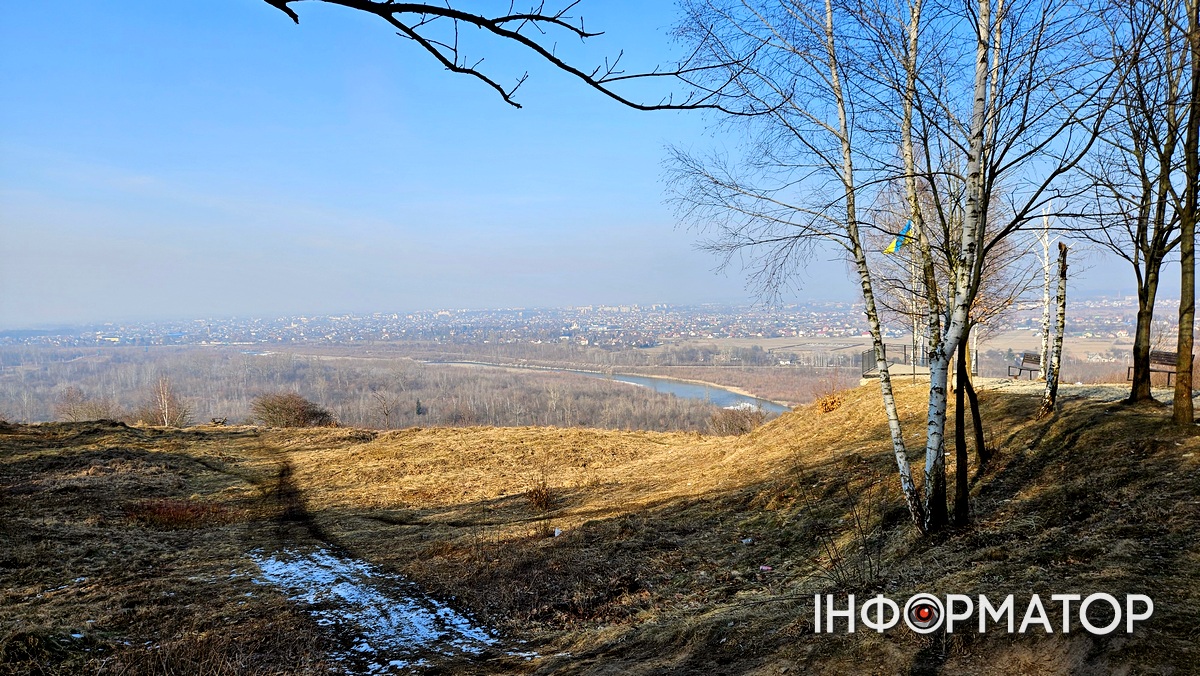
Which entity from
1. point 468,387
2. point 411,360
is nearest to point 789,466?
point 468,387

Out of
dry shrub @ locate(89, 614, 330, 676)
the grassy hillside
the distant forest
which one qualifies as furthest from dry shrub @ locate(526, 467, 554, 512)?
the distant forest

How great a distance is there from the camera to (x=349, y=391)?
87938mm

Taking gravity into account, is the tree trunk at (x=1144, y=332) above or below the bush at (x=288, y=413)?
above

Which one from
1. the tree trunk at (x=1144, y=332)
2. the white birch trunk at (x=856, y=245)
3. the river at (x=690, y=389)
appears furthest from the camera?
the river at (x=690, y=389)

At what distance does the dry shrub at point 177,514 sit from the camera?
10477 millimetres

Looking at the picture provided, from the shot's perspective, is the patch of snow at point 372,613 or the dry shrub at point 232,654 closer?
the dry shrub at point 232,654

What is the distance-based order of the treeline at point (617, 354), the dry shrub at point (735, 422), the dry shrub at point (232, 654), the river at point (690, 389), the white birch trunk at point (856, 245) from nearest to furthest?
1. the dry shrub at point (232, 654)
2. the white birch trunk at point (856, 245)
3. the dry shrub at point (735, 422)
4. the river at point (690, 389)
5. the treeline at point (617, 354)

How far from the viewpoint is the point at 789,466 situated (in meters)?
11.2

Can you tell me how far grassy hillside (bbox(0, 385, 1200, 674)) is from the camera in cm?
388

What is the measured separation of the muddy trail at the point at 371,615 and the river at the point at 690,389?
44.7 m

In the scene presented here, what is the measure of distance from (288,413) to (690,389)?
57864 millimetres

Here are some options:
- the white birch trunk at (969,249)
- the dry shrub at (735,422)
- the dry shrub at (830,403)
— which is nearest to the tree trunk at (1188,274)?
the white birch trunk at (969,249)

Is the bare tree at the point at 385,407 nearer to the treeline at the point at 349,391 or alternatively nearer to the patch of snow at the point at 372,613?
the treeline at the point at 349,391

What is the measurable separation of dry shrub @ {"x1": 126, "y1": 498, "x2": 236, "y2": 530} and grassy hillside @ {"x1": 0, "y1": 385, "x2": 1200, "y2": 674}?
77 mm
